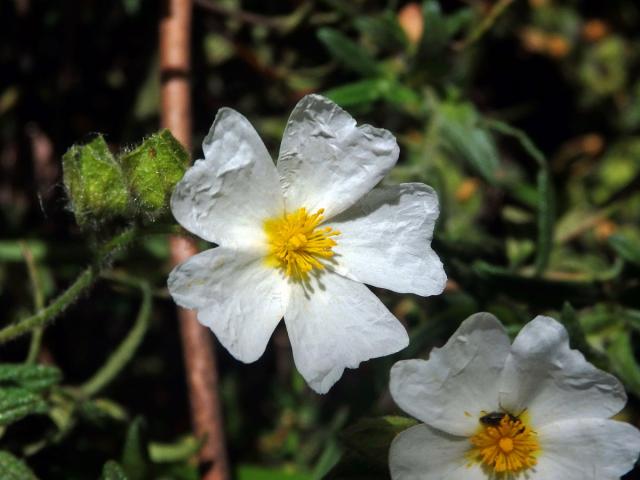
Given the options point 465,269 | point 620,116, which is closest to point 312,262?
point 465,269

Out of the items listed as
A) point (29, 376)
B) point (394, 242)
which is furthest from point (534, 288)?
point (29, 376)

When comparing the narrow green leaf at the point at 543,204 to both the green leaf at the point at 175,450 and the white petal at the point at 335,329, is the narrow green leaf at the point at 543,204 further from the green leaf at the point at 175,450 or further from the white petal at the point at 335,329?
the green leaf at the point at 175,450

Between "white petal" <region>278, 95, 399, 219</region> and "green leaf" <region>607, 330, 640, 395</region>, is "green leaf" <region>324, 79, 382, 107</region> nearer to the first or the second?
"white petal" <region>278, 95, 399, 219</region>

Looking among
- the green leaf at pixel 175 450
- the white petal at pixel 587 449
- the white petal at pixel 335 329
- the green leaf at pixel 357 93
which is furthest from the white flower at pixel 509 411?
the green leaf at pixel 357 93

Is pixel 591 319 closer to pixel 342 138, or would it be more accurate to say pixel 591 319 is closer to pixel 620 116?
pixel 342 138

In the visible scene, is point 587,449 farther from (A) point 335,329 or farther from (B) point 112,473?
(B) point 112,473

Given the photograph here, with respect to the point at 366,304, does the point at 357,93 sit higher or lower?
higher
